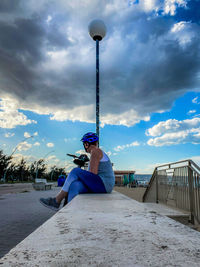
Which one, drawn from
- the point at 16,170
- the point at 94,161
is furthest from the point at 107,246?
the point at 16,170

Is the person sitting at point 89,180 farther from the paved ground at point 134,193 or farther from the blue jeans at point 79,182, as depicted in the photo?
the paved ground at point 134,193

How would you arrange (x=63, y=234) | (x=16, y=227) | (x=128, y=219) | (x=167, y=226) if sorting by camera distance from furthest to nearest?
(x=16, y=227)
(x=128, y=219)
(x=167, y=226)
(x=63, y=234)

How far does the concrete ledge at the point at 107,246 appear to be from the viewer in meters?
0.71

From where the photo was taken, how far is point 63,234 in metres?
1.00

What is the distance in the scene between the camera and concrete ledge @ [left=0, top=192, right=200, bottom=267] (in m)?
0.71

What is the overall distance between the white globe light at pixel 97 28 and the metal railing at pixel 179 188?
648cm

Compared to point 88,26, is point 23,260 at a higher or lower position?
lower

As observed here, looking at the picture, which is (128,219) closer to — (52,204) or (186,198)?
(52,204)

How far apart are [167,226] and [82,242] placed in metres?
0.57

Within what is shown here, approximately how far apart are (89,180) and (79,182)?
0.54 ft

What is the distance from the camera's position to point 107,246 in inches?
33.0

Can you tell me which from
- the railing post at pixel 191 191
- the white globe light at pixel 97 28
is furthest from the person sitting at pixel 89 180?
the white globe light at pixel 97 28

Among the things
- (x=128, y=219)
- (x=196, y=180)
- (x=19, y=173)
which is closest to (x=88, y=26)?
(x=196, y=180)

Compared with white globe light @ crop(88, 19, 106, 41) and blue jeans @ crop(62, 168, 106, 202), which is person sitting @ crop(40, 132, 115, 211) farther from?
white globe light @ crop(88, 19, 106, 41)
